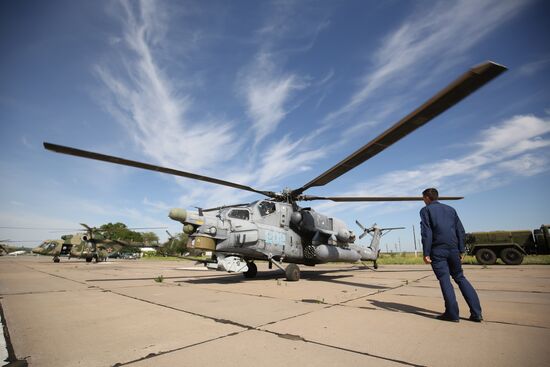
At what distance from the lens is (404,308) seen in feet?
14.1

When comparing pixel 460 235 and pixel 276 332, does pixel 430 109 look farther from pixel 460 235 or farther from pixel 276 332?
pixel 276 332

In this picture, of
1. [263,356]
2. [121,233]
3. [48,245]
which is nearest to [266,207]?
[263,356]

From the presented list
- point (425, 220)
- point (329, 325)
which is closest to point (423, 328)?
point (329, 325)

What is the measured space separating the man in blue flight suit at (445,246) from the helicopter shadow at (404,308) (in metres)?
0.25

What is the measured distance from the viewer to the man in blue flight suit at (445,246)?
3585mm

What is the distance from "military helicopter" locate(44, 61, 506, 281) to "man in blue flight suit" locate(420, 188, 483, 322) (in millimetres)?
1627

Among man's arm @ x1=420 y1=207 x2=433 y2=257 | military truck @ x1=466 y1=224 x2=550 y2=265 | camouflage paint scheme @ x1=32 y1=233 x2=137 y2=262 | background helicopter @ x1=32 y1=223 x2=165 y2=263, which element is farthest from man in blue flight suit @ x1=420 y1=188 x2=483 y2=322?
camouflage paint scheme @ x1=32 y1=233 x2=137 y2=262

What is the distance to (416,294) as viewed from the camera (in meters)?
5.61

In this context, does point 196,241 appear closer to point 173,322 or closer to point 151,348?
point 173,322

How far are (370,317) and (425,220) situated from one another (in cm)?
154

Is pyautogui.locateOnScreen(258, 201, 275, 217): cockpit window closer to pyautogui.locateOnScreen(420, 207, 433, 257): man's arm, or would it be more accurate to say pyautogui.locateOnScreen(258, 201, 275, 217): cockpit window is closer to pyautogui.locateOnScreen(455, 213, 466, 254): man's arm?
pyautogui.locateOnScreen(420, 207, 433, 257): man's arm

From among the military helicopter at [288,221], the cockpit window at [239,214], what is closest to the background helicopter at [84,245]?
the cockpit window at [239,214]

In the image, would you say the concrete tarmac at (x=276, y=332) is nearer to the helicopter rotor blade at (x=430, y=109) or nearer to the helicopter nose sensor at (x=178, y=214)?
the helicopter nose sensor at (x=178, y=214)

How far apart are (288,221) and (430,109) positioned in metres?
6.24
